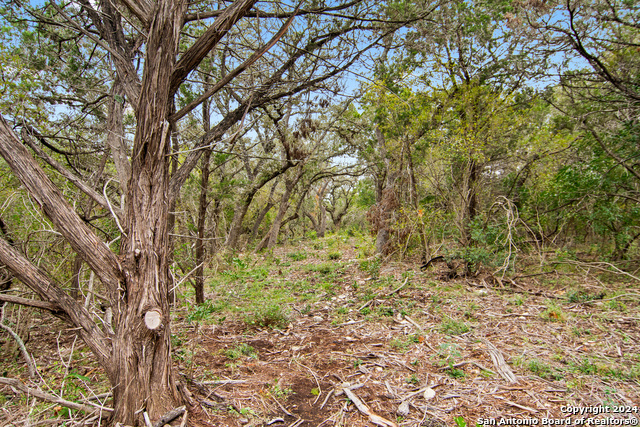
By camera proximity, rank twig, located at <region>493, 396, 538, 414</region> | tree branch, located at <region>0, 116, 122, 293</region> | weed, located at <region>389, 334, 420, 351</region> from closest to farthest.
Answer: tree branch, located at <region>0, 116, 122, 293</region>
twig, located at <region>493, 396, 538, 414</region>
weed, located at <region>389, 334, 420, 351</region>

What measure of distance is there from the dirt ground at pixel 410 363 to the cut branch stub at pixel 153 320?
28.7 inches

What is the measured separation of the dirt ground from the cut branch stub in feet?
2.40

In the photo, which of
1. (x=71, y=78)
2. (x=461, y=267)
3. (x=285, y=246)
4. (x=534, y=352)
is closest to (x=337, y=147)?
(x=285, y=246)

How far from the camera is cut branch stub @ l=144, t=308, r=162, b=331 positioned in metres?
2.10

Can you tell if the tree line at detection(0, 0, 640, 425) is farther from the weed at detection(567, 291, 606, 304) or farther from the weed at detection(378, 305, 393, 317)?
the weed at detection(378, 305, 393, 317)

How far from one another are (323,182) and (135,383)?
16.3 m

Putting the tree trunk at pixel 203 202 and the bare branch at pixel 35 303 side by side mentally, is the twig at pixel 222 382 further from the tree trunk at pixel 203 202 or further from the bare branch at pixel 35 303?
the tree trunk at pixel 203 202

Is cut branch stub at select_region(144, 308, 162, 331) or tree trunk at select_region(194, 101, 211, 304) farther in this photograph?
tree trunk at select_region(194, 101, 211, 304)

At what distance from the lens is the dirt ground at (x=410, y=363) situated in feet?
8.09

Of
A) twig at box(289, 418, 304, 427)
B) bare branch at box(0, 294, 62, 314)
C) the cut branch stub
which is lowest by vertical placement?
twig at box(289, 418, 304, 427)

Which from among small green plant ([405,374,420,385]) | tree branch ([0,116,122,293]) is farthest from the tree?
small green plant ([405,374,420,385])

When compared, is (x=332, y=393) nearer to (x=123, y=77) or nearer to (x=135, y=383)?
(x=135, y=383)

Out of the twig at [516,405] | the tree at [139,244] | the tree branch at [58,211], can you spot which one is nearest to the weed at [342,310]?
the twig at [516,405]

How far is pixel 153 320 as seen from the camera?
6.91ft
